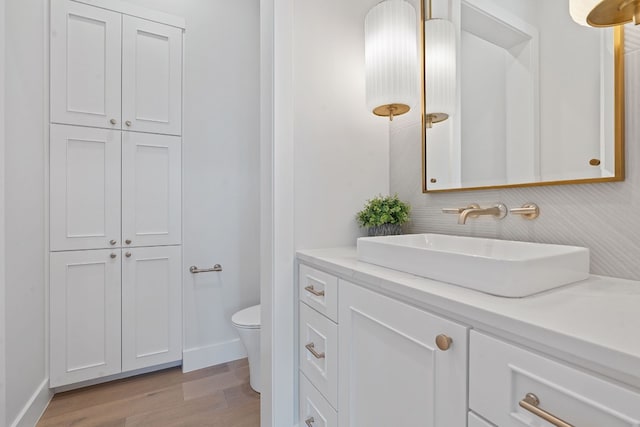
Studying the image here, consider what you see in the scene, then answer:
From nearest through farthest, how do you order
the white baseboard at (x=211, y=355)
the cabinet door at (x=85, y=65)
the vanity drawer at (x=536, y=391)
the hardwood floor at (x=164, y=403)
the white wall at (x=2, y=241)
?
the vanity drawer at (x=536, y=391) < the white wall at (x=2, y=241) < the hardwood floor at (x=164, y=403) < the cabinet door at (x=85, y=65) < the white baseboard at (x=211, y=355)

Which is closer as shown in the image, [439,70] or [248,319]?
[439,70]

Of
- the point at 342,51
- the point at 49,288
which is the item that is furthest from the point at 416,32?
the point at 49,288

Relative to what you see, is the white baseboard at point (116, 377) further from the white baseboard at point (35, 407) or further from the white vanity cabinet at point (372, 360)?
the white vanity cabinet at point (372, 360)

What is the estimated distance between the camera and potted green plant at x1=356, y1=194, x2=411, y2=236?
1.33m

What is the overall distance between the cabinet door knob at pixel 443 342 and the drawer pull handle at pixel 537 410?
141 mm

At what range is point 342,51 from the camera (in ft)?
4.57

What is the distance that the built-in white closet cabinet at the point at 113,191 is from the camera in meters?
1.75

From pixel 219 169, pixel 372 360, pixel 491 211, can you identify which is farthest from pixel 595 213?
pixel 219 169

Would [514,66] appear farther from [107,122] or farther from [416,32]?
[107,122]

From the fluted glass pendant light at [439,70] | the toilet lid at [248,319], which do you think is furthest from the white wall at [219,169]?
the fluted glass pendant light at [439,70]

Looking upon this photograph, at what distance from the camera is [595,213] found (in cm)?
84

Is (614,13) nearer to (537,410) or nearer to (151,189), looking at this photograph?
(537,410)

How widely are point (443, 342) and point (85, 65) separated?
2313mm

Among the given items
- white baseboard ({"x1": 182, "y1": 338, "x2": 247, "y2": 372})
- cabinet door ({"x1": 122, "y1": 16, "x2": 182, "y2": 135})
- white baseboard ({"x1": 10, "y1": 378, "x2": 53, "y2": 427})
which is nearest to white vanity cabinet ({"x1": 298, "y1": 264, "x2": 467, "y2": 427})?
white baseboard ({"x1": 182, "y1": 338, "x2": 247, "y2": 372})
